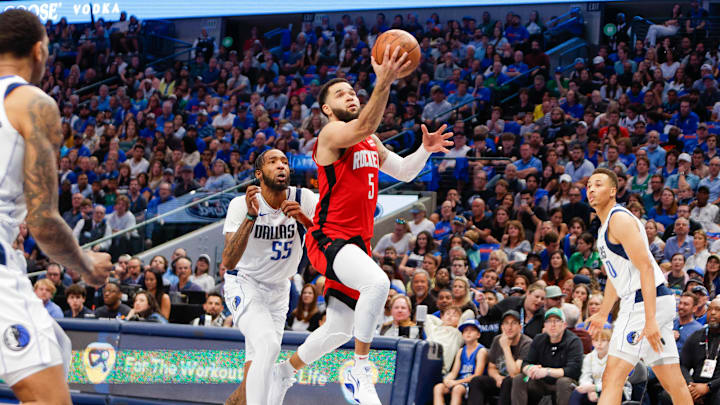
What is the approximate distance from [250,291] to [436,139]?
184 cm

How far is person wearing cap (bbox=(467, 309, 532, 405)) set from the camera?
8.80 m

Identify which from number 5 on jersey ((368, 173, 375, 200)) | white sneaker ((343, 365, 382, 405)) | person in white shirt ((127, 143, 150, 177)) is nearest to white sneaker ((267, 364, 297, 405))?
white sneaker ((343, 365, 382, 405))

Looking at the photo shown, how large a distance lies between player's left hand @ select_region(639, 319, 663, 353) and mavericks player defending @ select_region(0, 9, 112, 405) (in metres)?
4.17

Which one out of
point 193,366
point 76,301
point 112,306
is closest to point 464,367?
point 193,366

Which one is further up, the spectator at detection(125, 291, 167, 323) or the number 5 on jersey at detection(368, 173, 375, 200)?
the number 5 on jersey at detection(368, 173, 375, 200)

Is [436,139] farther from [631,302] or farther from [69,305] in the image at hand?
[69,305]

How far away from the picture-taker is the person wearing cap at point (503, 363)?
8797 mm

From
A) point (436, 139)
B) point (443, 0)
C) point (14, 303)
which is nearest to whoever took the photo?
point (14, 303)

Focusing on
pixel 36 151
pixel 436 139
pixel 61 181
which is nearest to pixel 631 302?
pixel 436 139

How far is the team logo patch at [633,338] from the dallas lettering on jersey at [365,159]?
224 centimetres

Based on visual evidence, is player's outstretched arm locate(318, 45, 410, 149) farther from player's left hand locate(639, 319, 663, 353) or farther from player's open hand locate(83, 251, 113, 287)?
player's left hand locate(639, 319, 663, 353)

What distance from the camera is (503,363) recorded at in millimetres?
9133

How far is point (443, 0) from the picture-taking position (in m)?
21.6

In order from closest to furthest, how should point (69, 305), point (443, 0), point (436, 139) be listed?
point (436, 139) < point (69, 305) < point (443, 0)
